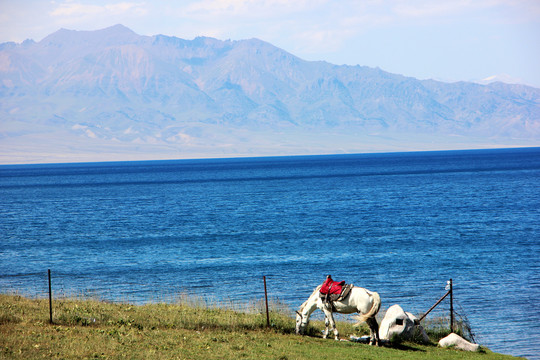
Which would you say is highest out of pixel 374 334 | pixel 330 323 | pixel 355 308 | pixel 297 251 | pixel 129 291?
pixel 355 308

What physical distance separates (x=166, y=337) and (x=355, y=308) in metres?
7.16

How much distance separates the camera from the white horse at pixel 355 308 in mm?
22547

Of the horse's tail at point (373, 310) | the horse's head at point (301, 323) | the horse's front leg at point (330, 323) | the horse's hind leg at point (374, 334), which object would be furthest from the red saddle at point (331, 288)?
the horse's hind leg at point (374, 334)

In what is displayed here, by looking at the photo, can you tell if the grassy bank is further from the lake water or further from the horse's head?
the lake water

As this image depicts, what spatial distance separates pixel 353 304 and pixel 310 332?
231cm

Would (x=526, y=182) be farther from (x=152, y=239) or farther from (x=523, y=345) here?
(x=523, y=345)

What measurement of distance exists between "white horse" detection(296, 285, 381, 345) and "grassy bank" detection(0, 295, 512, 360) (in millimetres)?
655

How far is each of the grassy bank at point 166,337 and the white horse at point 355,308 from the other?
0.65 meters

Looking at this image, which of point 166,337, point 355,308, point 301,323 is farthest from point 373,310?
point 166,337

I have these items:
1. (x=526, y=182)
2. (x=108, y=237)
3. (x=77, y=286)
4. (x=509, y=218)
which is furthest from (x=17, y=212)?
(x=526, y=182)

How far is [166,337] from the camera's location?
70.7ft

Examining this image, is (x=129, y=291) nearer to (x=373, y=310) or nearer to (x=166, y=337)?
(x=166, y=337)

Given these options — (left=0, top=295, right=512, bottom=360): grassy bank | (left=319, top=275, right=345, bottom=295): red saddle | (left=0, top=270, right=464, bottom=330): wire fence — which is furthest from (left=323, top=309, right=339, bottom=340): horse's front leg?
(left=0, top=270, right=464, bottom=330): wire fence

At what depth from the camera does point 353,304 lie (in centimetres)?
2291
